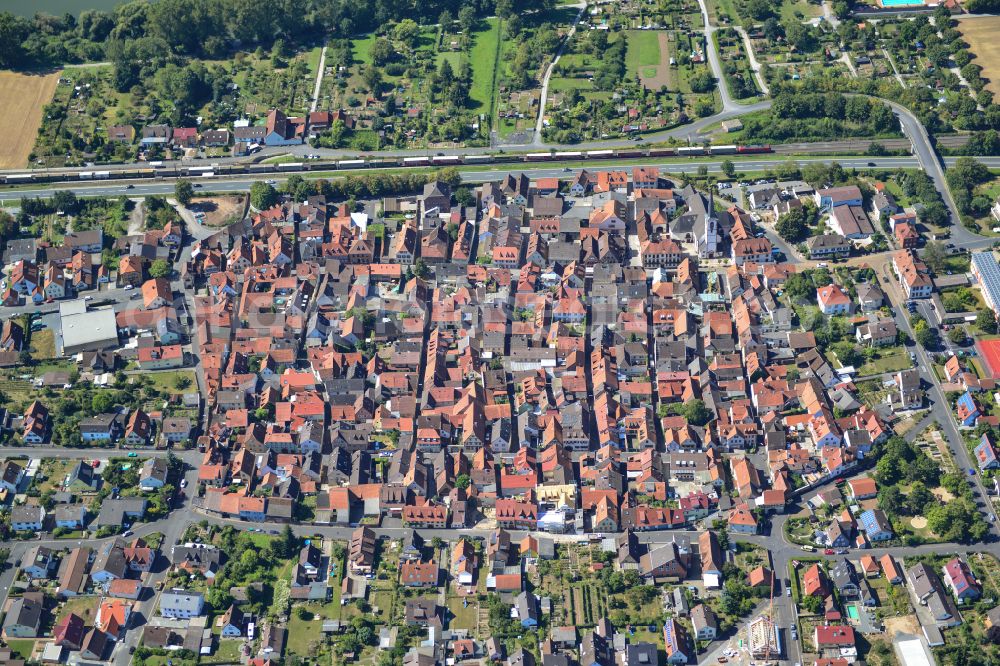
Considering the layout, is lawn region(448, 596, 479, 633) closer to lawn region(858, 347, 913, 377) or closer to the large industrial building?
lawn region(858, 347, 913, 377)

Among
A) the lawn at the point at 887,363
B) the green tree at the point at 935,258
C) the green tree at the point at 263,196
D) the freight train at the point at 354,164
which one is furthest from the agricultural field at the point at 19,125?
the green tree at the point at 935,258

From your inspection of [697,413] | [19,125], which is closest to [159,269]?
[19,125]

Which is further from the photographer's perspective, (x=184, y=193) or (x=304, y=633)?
(x=184, y=193)

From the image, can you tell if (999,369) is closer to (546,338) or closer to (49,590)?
(546,338)

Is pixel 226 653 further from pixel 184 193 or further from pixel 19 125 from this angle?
pixel 19 125

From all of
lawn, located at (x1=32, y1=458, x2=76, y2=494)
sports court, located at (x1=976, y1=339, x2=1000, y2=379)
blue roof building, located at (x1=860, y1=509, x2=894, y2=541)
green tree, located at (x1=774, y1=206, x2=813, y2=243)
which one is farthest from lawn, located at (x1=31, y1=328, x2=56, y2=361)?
sports court, located at (x1=976, y1=339, x2=1000, y2=379)

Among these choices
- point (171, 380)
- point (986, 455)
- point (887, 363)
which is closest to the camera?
point (986, 455)
